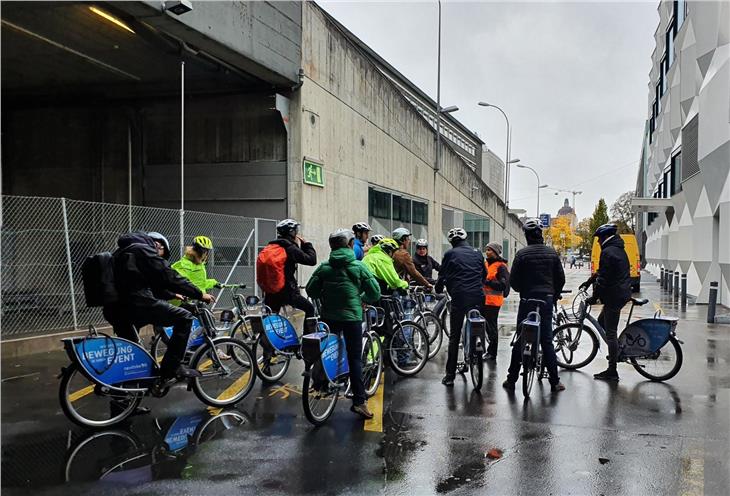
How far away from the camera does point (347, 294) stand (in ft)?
18.7

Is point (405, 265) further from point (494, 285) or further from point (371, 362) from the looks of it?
point (371, 362)

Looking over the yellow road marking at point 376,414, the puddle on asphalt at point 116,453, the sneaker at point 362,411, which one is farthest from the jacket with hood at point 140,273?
the yellow road marking at point 376,414

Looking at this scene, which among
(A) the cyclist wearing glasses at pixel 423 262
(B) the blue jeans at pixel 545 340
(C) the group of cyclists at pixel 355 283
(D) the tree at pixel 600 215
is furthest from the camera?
(D) the tree at pixel 600 215

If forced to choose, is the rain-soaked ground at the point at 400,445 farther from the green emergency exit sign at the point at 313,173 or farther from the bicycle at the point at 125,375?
the green emergency exit sign at the point at 313,173

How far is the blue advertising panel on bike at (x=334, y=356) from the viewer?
18.3 feet

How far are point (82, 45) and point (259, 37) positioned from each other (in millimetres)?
3686

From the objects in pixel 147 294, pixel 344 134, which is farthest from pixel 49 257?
pixel 344 134

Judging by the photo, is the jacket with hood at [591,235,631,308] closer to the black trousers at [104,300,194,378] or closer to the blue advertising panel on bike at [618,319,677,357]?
the blue advertising panel on bike at [618,319,677,357]

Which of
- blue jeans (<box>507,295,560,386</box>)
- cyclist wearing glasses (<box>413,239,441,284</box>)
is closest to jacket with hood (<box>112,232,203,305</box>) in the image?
blue jeans (<box>507,295,560,386</box>)

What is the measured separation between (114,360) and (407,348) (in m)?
3.70

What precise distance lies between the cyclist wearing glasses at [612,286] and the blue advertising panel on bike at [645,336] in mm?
179

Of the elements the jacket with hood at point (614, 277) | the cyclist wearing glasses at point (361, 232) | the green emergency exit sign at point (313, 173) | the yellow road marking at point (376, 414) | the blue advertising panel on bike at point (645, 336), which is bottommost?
the yellow road marking at point (376, 414)

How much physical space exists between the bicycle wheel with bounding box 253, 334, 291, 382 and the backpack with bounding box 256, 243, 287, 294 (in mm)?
705

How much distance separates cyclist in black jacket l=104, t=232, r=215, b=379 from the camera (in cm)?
559
